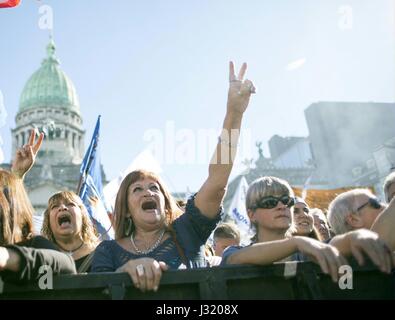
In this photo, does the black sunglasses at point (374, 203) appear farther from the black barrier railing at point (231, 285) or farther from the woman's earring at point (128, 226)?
the woman's earring at point (128, 226)

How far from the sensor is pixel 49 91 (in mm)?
69750

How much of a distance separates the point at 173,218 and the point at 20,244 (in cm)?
119

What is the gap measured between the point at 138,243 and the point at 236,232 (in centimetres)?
312

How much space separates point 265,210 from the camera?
3.45 meters

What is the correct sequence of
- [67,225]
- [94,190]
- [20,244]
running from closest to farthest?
[20,244], [67,225], [94,190]

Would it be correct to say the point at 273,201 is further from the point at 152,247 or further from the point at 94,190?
the point at 94,190

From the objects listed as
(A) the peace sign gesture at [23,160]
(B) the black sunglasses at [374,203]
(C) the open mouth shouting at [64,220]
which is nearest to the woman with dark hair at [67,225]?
(C) the open mouth shouting at [64,220]

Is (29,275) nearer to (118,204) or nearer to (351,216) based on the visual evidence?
(118,204)

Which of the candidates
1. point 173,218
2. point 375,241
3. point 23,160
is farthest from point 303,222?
point 23,160

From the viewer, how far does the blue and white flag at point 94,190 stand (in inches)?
305

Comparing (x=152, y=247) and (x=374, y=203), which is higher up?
(x=374, y=203)

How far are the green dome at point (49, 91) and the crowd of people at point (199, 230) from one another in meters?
68.6

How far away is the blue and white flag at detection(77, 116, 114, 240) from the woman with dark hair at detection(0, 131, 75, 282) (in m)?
4.66

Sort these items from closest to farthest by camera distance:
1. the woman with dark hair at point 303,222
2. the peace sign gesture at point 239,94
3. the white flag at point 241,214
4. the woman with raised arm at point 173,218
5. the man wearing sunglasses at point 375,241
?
the man wearing sunglasses at point 375,241
the woman with raised arm at point 173,218
the peace sign gesture at point 239,94
the woman with dark hair at point 303,222
the white flag at point 241,214
